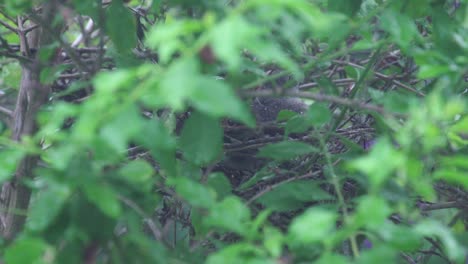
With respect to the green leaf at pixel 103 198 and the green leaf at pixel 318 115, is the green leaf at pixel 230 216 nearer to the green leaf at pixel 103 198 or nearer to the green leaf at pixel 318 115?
the green leaf at pixel 103 198

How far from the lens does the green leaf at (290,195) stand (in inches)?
47.6

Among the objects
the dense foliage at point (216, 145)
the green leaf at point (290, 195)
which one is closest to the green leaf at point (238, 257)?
the dense foliage at point (216, 145)

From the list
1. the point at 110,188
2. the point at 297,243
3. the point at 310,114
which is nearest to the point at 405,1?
the point at 310,114

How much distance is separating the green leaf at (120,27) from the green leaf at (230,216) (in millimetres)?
524

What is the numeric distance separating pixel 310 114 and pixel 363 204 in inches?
13.3

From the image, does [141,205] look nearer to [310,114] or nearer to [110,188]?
[110,188]

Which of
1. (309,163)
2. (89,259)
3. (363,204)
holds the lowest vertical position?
(309,163)

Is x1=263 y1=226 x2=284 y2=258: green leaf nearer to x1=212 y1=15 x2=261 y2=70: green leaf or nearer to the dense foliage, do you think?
the dense foliage

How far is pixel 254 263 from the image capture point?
2.61 ft

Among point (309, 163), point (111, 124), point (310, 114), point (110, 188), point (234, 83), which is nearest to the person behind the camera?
point (111, 124)

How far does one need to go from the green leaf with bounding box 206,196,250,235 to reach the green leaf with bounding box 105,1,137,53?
0.52 meters

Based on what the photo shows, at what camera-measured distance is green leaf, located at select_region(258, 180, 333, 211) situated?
1.21m

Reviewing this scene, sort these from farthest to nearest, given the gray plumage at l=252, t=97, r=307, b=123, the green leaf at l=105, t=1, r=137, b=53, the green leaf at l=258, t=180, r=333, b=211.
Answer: the gray plumage at l=252, t=97, r=307, b=123 < the green leaf at l=105, t=1, r=137, b=53 < the green leaf at l=258, t=180, r=333, b=211

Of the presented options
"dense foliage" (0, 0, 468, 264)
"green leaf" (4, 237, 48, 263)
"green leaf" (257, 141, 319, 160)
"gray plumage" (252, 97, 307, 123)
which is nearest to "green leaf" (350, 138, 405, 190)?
"dense foliage" (0, 0, 468, 264)
